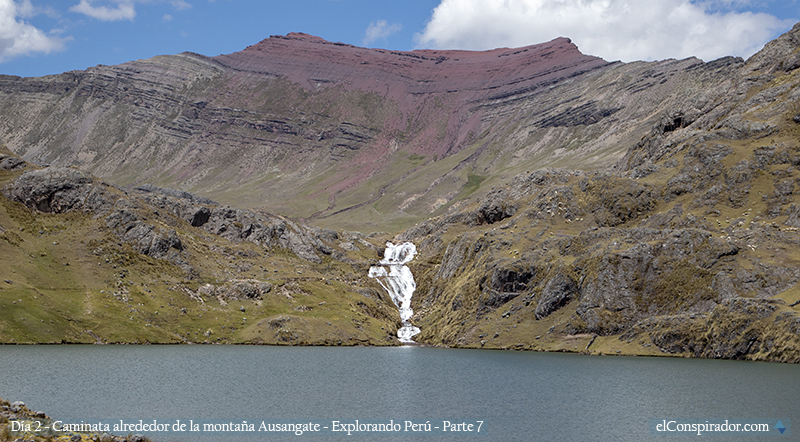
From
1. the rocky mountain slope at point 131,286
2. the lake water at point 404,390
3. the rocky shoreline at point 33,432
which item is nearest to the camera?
the rocky shoreline at point 33,432

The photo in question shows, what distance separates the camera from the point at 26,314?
120 meters

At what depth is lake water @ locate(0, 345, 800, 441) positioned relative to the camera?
207ft

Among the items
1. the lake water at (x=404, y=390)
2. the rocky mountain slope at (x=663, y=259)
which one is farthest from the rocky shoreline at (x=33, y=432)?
the rocky mountain slope at (x=663, y=259)

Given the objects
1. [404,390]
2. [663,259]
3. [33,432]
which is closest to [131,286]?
[404,390]

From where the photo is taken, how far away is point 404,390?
279ft

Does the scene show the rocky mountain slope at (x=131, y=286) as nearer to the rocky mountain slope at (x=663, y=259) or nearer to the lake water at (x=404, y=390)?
the lake water at (x=404, y=390)

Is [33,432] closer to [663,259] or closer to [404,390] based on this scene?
[404,390]

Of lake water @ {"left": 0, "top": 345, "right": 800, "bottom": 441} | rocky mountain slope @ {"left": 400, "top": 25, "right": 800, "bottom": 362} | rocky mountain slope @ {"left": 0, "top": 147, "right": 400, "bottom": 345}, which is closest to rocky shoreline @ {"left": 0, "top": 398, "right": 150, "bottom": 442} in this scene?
lake water @ {"left": 0, "top": 345, "right": 800, "bottom": 441}

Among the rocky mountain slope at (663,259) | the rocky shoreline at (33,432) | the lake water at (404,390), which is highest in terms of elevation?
the rocky mountain slope at (663,259)

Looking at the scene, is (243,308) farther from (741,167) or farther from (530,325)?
(741,167)

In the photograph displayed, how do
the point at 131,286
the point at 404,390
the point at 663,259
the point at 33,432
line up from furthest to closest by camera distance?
the point at 131,286
the point at 663,259
the point at 404,390
the point at 33,432

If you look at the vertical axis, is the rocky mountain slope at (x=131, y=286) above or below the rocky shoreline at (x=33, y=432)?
above

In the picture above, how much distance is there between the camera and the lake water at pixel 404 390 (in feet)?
207

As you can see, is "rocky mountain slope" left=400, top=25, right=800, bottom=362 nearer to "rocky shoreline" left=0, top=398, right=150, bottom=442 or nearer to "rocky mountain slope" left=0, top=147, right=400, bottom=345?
"rocky mountain slope" left=0, top=147, right=400, bottom=345
